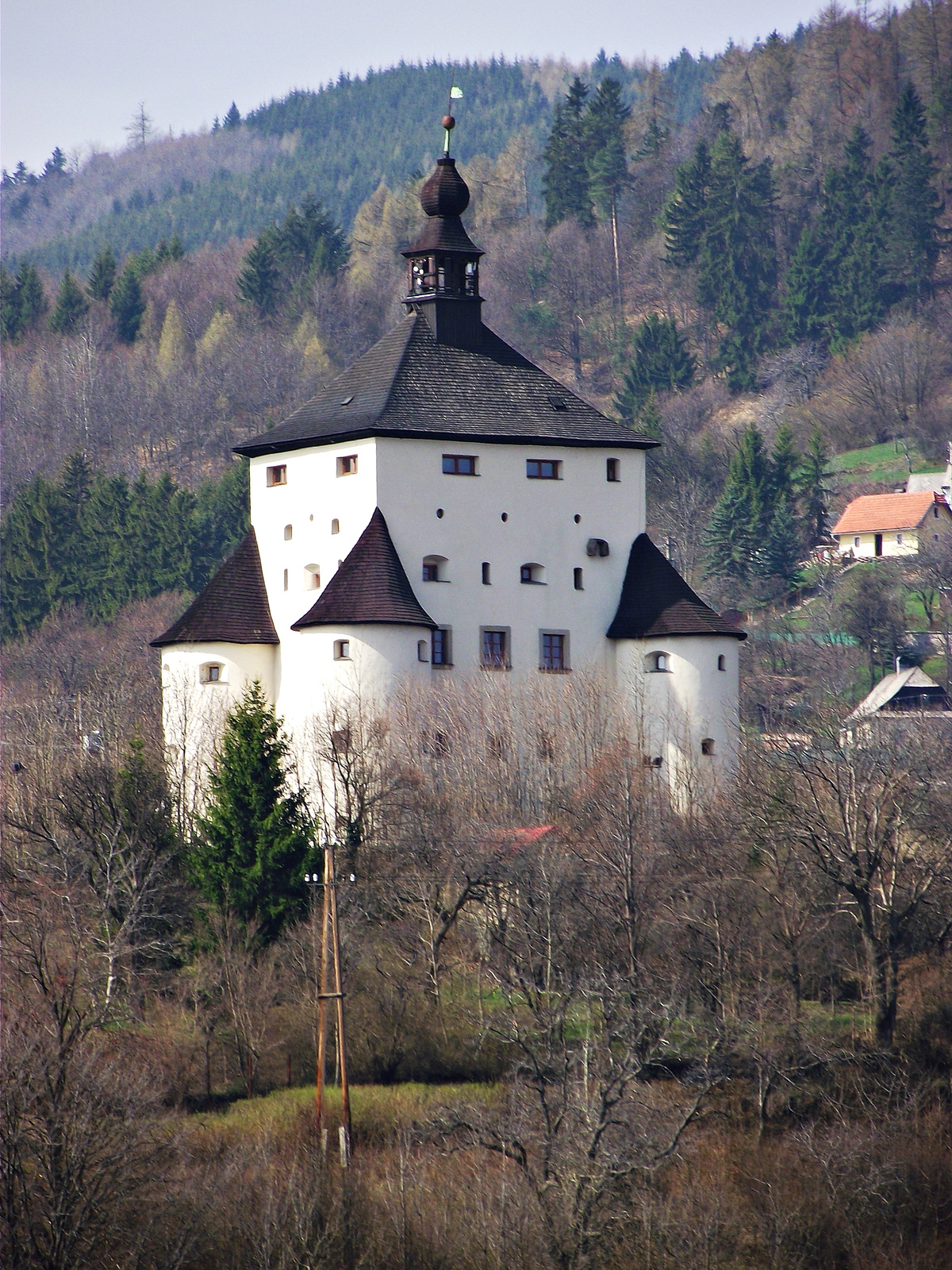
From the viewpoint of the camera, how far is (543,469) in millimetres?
56094

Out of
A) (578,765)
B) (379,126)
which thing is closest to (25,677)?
(578,765)

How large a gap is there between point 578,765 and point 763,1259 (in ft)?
53.7

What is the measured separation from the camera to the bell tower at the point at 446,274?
59.0 meters

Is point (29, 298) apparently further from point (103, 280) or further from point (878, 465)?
point (878, 465)

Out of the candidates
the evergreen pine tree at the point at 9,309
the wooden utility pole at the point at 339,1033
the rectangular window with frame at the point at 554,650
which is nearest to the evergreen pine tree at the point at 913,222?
the evergreen pine tree at the point at 9,309

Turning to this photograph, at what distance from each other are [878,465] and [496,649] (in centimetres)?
6437

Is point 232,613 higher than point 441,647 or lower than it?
higher

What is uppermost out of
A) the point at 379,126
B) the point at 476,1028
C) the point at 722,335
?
the point at 379,126

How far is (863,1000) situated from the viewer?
156ft

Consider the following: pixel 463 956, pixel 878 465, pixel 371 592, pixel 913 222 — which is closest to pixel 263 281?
pixel 913 222

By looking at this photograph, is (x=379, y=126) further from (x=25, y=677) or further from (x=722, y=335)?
(x=25, y=677)

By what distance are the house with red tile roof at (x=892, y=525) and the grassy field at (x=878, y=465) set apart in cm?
776

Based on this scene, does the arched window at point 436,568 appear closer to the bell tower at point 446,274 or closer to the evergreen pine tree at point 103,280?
the bell tower at point 446,274

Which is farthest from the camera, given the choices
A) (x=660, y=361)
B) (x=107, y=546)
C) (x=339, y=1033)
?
(x=660, y=361)
